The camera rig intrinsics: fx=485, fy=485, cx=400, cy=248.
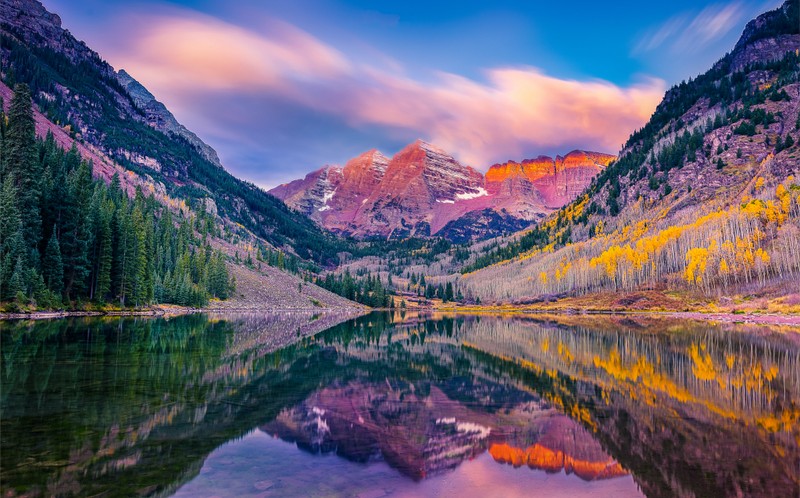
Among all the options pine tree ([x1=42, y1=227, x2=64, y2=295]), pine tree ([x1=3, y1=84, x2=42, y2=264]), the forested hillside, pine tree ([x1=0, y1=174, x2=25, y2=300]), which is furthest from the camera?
pine tree ([x1=42, y1=227, x2=64, y2=295])

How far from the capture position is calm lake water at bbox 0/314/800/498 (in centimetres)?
1213

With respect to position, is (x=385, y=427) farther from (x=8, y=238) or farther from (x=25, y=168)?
(x=25, y=168)

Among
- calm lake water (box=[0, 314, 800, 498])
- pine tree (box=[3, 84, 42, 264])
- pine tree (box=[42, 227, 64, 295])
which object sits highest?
pine tree (box=[3, 84, 42, 264])

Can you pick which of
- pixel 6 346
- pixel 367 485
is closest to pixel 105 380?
pixel 6 346

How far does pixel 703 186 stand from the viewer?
630ft

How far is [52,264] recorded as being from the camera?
223 ft

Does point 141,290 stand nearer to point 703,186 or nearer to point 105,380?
point 105,380

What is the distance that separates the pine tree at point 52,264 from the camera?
222 ft

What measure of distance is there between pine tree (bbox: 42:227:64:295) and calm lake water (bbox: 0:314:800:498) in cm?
3989

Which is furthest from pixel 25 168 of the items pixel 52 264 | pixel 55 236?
pixel 52 264

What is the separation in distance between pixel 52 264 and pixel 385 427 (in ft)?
228

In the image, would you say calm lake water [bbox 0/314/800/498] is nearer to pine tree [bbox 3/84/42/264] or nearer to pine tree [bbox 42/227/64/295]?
pine tree [bbox 42/227/64/295]

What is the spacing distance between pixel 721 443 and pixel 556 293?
18442cm

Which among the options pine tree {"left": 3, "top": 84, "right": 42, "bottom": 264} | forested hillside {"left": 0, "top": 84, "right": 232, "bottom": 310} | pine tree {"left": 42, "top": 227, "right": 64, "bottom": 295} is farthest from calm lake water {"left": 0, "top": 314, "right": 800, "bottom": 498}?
pine tree {"left": 3, "top": 84, "right": 42, "bottom": 264}
